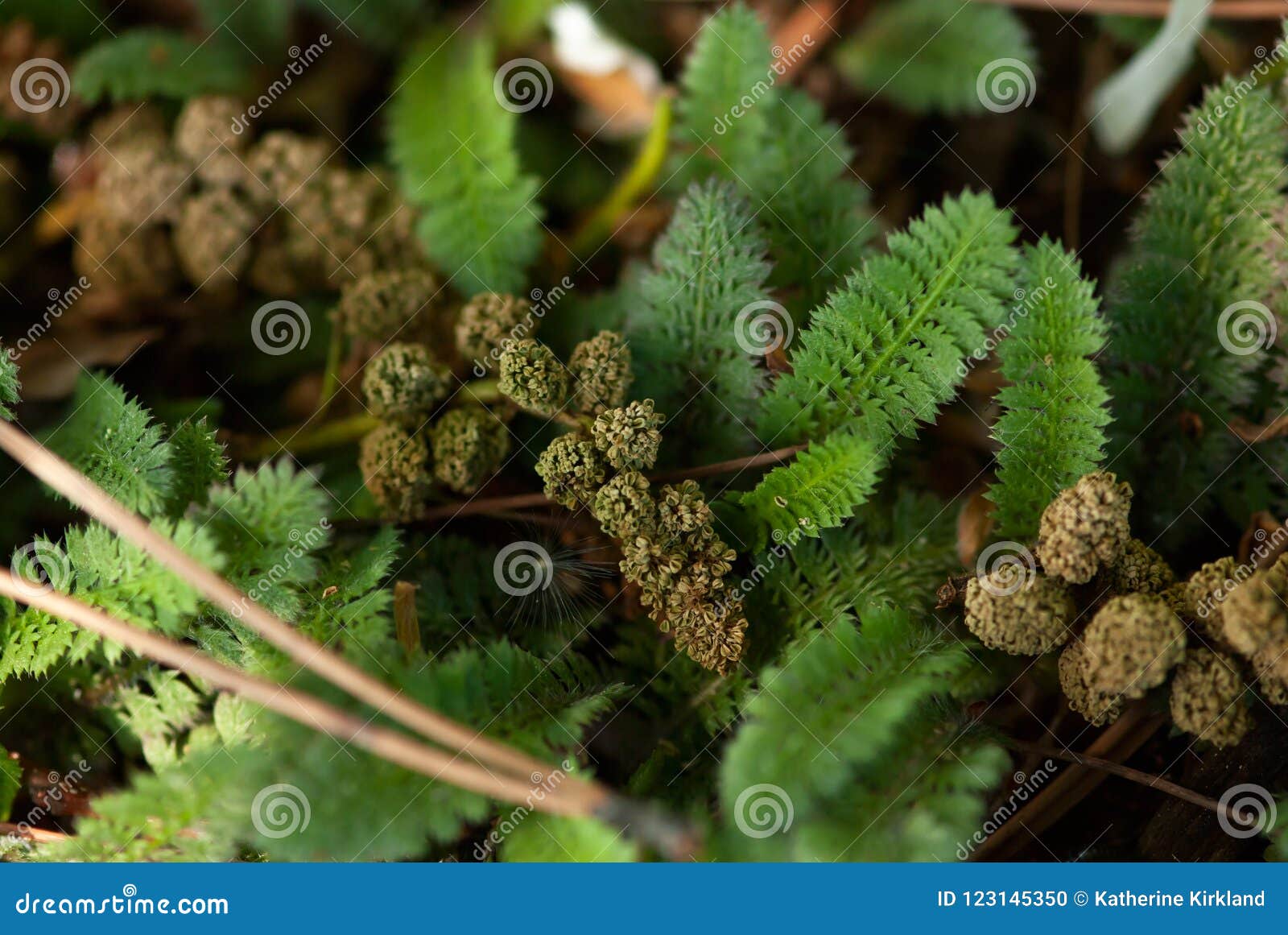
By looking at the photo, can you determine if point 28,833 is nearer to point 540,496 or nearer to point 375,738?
point 375,738

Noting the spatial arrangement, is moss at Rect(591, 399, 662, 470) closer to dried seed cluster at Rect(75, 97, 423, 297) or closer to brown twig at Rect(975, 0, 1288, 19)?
dried seed cluster at Rect(75, 97, 423, 297)

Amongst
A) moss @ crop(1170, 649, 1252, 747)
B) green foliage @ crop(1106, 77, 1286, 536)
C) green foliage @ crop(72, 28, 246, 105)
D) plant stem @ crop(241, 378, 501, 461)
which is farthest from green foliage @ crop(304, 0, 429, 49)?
moss @ crop(1170, 649, 1252, 747)

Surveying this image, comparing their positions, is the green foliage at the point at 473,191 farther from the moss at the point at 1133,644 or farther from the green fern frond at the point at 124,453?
the moss at the point at 1133,644

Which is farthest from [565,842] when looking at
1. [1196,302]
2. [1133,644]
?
[1196,302]

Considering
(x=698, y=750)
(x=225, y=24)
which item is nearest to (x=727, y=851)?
(x=698, y=750)

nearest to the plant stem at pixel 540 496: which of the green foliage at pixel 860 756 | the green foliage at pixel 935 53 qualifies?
the green foliage at pixel 860 756

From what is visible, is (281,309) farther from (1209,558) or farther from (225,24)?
(1209,558)
